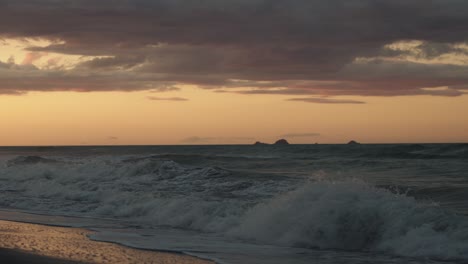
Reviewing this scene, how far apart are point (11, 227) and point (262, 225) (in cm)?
613

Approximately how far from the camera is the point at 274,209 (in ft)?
47.8

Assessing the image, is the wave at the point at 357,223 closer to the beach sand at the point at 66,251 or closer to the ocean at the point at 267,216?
the ocean at the point at 267,216

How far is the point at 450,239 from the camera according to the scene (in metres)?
11.5

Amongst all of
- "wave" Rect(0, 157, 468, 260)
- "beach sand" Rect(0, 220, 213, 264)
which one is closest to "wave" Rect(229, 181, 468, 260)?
"wave" Rect(0, 157, 468, 260)

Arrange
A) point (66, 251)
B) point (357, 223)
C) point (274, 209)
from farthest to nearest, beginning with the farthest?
1. point (274, 209)
2. point (357, 223)
3. point (66, 251)

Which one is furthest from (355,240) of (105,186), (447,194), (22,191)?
(22,191)

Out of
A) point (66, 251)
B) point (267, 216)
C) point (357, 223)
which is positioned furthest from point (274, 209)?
point (66, 251)

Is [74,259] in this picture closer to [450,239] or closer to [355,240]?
[355,240]

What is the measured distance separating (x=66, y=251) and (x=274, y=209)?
528 centimetres

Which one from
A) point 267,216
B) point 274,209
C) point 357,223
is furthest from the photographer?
point 274,209

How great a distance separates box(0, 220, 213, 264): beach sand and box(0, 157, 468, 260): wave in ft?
10.4

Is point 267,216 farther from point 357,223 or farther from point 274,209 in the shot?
point 357,223

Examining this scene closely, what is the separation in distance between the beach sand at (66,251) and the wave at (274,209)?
3.17m

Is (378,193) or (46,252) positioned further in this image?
(378,193)
